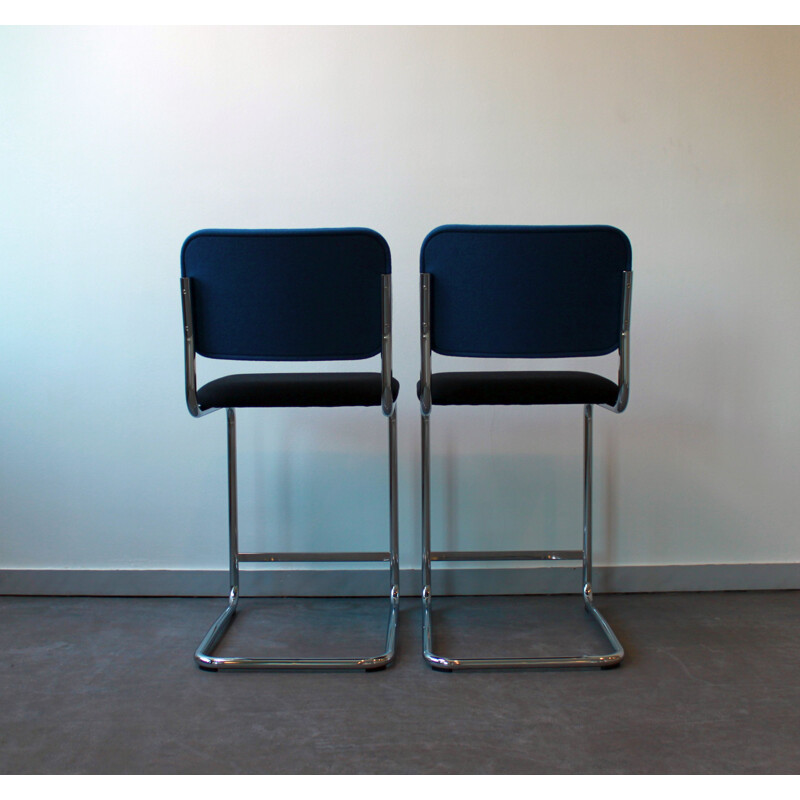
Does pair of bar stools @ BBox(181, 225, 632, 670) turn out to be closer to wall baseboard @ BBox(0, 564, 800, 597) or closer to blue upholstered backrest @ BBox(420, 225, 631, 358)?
blue upholstered backrest @ BBox(420, 225, 631, 358)

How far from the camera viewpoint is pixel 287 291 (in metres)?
1.63

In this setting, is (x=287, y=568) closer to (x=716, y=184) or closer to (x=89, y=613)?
(x=89, y=613)

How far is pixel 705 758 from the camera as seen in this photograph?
4.51ft

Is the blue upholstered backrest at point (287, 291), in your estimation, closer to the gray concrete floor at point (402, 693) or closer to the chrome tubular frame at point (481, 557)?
the chrome tubular frame at point (481, 557)

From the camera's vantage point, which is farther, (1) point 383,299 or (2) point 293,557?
(2) point 293,557

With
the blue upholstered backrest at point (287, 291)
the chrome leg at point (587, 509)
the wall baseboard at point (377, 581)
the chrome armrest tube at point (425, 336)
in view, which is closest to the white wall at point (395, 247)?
the wall baseboard at point (377, 581)

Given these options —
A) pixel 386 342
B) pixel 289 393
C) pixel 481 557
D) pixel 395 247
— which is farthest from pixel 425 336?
pixel 481 557

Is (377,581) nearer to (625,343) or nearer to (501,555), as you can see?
(501,555)

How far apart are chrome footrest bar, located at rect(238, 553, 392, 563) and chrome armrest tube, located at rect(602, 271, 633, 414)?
2.55ft

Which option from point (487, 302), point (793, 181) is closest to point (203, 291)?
point (487, 302)

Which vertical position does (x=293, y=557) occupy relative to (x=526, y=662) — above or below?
above

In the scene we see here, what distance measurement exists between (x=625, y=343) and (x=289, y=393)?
2.58 feet

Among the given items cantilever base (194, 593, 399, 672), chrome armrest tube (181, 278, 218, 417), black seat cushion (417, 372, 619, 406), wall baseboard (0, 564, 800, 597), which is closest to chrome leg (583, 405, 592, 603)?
wall baseboard (0, 564, 800, 597)

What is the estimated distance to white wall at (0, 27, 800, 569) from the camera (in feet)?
7.18
